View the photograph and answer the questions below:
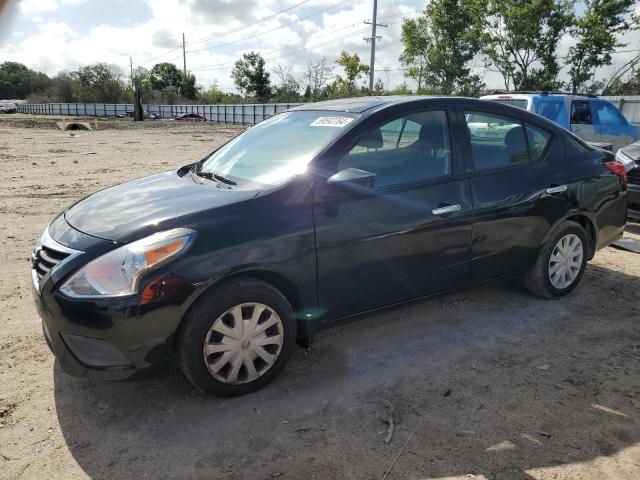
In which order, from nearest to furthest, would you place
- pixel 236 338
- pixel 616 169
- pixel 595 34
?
pixel 236 338, pixel 616 169, pixel 595 34

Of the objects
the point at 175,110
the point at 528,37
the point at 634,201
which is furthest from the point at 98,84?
the point at 634,201

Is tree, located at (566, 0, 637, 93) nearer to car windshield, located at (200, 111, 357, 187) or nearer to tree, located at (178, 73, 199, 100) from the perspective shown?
car windshield, located at (200, 111, 357, 187)

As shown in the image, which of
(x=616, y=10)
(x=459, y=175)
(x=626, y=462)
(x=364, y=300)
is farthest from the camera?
(x=616, y=10)

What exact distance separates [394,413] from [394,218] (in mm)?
1200

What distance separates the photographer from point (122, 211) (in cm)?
310

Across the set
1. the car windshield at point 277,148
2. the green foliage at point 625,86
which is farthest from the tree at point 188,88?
the car windshield at point 277,148

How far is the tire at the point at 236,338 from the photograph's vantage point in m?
2.73

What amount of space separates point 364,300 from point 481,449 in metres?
1.13

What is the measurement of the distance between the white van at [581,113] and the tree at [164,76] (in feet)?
264

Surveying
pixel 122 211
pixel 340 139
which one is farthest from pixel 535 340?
pixel 122 211

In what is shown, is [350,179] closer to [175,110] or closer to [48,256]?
[48,256]

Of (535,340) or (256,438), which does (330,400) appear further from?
(535,340)

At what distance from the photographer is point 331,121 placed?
11.5ft

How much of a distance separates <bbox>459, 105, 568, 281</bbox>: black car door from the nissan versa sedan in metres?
0.01
